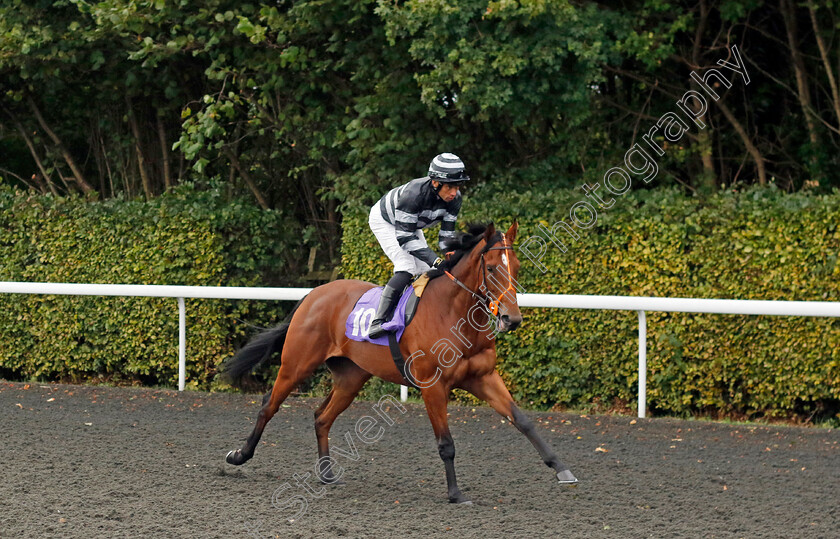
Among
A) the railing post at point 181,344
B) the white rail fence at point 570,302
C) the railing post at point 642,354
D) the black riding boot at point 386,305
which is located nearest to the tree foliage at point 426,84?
the white rail fence at point 570,302

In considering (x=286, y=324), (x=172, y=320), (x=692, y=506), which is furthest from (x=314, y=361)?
(x=172, y=320)

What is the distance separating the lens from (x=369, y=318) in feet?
18.7

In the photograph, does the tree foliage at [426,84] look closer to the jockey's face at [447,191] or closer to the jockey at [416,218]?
the jockey at [416,218]

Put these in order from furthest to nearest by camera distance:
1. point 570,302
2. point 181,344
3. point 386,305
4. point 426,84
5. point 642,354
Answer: point 181,344, point 426,84, point 570,302, point 642,354, point 386,305

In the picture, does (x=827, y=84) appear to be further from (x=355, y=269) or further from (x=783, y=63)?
(x=355, y=269)

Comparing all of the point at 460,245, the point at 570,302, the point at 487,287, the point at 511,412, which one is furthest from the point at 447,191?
the point at 570,302

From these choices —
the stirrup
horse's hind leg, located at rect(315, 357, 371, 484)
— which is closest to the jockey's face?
the stirrup

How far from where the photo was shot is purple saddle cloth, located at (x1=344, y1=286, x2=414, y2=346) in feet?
18.3

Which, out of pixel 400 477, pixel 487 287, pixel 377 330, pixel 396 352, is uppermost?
pixel 487 287

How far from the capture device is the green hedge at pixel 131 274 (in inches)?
388

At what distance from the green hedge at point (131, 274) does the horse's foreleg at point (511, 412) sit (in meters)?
4.89

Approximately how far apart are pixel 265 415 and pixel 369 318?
945mm

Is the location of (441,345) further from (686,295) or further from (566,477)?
(686,295)

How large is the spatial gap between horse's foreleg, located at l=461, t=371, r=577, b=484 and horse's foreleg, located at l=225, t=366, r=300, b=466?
1216mm
